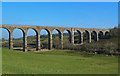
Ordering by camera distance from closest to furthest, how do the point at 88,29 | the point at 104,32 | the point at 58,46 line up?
the point at 58,46 < the point at 88,29 < the point at 104,32

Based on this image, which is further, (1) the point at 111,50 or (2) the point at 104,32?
(2) the point at 104,32

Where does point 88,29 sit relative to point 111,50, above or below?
above

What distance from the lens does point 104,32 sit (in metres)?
73.2

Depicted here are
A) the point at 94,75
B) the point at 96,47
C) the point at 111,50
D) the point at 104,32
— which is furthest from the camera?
the point at 104,32

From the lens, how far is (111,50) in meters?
31.2

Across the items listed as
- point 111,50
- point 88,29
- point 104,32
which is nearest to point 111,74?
point 111,50

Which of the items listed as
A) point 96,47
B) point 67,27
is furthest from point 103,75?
point 67,27

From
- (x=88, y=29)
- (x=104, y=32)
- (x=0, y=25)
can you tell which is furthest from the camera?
(x=104, y=32)

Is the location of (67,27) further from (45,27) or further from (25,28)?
(25,28)

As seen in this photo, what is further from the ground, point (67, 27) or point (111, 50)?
point (67, 27)

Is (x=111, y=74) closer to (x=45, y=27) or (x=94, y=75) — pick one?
(x=94, y=75)

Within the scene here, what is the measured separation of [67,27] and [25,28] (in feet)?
57.8

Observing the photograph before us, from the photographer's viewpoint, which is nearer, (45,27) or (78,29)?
(45,27)

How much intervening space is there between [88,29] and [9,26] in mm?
33188
